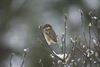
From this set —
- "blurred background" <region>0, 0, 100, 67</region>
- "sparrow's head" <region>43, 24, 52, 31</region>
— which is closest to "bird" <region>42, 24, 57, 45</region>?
"sparrow's head" <region>43, 24, 52, 31</region>

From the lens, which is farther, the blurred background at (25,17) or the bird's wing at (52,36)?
the blurred background at (25,17)

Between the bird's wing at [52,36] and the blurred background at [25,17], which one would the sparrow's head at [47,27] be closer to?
the bird's wing at [52,36]

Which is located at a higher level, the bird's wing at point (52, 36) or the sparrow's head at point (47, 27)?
the sparrow's head at point (47, 27)

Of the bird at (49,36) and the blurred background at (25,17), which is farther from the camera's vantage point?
the blurred background at (25,17)

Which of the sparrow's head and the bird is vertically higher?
the sparrow's head

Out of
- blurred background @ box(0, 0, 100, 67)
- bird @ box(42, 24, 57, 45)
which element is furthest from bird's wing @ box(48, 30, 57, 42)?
blurred background @ box(0, 0, 100, 67)

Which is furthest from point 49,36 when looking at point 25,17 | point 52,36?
point 25,17

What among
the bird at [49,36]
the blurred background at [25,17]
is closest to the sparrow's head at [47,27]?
the bird at [49,36]

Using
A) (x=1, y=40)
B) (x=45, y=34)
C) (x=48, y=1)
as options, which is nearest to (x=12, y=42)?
(x=1, y=40)

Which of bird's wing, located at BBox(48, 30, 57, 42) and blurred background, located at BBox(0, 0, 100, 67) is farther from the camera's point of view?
blurred background, located at BBox(0, 0, 100, 67)

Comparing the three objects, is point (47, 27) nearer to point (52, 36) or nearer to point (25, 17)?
point (52, 36)

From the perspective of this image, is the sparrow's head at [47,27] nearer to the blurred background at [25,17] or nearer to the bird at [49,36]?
the bird at [49,36]

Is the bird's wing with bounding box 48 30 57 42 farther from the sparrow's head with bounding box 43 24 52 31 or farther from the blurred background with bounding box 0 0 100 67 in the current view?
the blurred background with bounding box 0 0 100 67

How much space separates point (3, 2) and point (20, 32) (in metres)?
0.86
